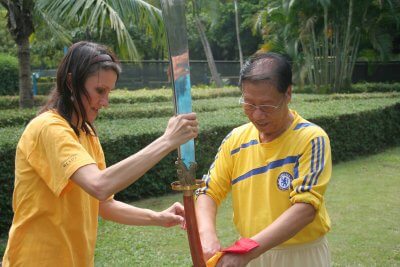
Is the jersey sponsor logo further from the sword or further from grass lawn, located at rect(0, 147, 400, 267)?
grass lawn, located at rect(0, 147, 400, 267)

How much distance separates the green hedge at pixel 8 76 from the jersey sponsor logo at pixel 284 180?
2425 cm

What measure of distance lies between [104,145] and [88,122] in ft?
16.3

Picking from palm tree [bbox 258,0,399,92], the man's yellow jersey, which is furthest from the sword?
palm tree [bbox 258,0,399,92]

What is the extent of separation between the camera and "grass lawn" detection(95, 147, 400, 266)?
5.18 metres

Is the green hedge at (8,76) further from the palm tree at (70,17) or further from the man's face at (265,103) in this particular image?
the man's face at (265,103)

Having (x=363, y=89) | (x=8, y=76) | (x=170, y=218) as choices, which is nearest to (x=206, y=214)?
(x=170, y=218)

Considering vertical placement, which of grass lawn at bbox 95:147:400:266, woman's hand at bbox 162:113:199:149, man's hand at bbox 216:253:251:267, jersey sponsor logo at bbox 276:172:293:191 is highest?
woman's hand at bbox 162:113:199:149

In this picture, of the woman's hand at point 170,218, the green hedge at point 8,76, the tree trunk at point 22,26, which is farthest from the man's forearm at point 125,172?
the green hedge at point 8,76

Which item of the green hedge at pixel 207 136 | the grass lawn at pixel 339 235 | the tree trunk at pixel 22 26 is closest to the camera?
the grass lawn at pixel 339 235

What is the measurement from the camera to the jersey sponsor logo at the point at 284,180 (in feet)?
6.97

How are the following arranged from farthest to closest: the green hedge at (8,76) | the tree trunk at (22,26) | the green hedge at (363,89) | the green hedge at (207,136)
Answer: the green hedge at (8,76)
the green hedge at (363,89)
the tree trunk at (22,26)
the green hedge at (207,136)

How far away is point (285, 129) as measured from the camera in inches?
87.5

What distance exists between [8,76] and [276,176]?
24.5 m

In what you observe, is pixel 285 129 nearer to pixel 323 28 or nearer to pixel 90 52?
pixel 90 52
